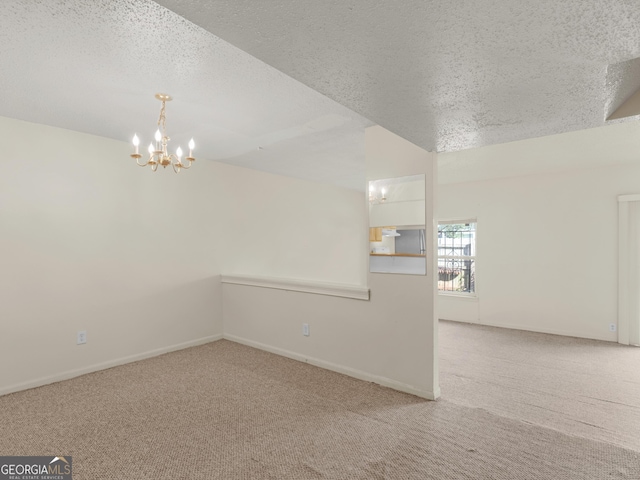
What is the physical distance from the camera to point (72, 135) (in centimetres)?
334

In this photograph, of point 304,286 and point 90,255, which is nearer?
point 90,255

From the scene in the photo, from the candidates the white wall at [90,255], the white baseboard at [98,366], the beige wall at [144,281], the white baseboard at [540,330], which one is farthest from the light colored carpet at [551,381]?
the white wall at [90,255]

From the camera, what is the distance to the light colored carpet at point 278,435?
6.39 feet

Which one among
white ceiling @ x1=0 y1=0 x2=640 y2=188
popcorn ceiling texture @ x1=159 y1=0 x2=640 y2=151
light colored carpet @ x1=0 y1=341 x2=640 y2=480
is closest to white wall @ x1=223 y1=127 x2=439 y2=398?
light colored carpet @ x1=0 y1=341 x2=640 y2=480

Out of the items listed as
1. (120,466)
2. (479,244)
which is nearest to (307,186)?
(479,244)

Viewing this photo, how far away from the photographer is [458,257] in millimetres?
5918

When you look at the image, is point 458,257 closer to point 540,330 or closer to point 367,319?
point 540,330

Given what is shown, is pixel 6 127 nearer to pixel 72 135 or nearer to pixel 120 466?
pixel 72 135

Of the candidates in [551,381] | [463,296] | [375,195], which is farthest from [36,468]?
[463,296]

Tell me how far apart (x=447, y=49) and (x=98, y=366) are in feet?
13.3

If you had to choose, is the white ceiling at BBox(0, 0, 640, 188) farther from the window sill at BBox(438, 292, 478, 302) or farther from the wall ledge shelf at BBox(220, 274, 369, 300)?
the window sill at BBox(438, 292, 478, 302)

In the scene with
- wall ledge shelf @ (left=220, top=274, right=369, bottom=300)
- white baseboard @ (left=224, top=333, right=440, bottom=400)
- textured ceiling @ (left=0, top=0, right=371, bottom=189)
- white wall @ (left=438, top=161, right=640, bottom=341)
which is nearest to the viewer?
textured ceiling @ (left=0, top=0, right=371, bottom=189)

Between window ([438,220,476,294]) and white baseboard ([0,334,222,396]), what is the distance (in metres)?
4.01

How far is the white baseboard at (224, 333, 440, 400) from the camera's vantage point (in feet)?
9.41
